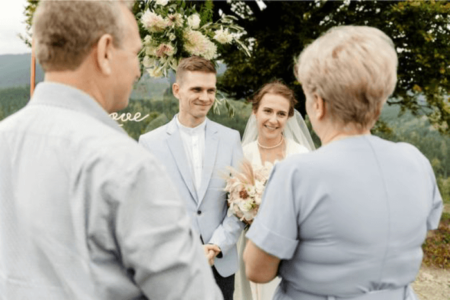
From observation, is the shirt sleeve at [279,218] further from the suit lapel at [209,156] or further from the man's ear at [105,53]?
the suit lapel at [209,156]

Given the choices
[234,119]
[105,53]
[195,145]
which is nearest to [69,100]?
[105,53]

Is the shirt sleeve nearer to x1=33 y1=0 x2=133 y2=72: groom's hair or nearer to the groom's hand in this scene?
x1=33 y1=0 x2=133 y2=72: groom's hair

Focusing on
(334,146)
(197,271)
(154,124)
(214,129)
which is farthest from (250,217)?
(154,124)

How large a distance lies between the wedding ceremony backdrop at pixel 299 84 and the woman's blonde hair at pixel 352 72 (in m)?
5.46

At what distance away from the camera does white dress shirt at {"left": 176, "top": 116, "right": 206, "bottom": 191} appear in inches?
140

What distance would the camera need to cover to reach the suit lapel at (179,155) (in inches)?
134

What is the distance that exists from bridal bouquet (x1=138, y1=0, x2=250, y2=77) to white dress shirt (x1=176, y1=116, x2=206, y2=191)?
81 cm

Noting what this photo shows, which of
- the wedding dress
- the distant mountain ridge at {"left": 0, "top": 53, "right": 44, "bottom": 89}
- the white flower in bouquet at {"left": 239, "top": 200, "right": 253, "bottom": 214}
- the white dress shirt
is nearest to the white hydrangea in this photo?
the white dress shirt

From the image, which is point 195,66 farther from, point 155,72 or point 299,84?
point 299,84

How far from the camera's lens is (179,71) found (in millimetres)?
3734

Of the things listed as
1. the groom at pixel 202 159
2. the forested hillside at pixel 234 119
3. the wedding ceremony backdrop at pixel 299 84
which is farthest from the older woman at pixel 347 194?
the wedding ceremony backdrop at pixel 299 84

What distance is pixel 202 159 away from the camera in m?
3.59

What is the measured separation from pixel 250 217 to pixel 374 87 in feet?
5.87

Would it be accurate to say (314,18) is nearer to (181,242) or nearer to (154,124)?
(154,124)
